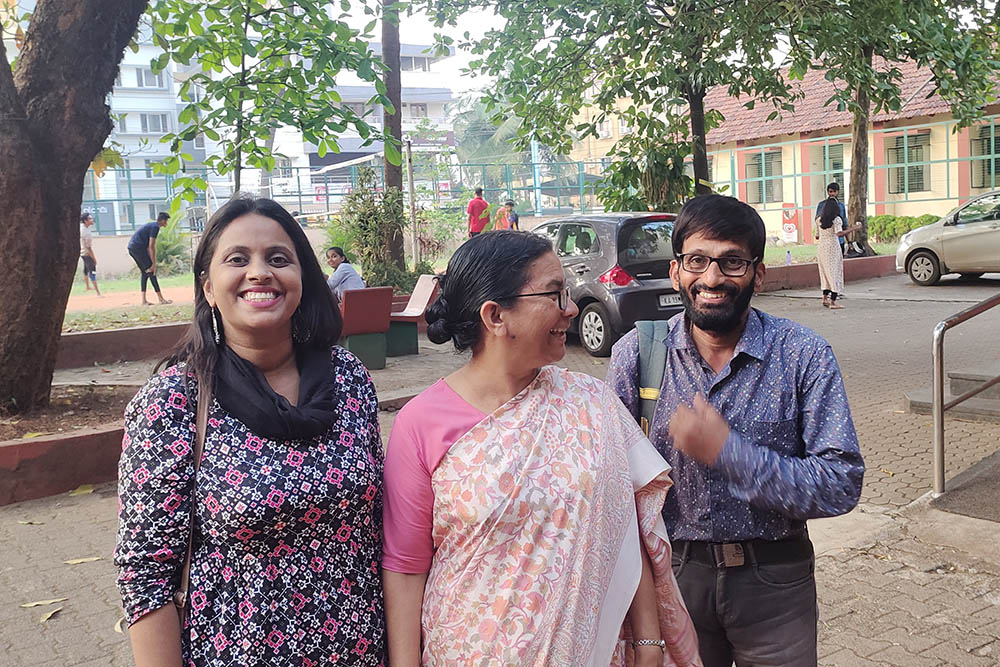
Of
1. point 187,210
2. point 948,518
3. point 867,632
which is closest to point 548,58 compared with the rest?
point 948,518

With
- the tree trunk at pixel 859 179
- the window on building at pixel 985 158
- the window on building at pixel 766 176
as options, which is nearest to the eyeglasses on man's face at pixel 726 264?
the tree trunk at pixel 859 179

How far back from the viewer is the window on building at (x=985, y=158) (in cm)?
2486

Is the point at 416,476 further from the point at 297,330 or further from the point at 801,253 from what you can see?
the point at 801,253

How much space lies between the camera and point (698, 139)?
15.6m

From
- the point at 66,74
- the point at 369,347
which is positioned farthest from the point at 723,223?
the point at 369,347

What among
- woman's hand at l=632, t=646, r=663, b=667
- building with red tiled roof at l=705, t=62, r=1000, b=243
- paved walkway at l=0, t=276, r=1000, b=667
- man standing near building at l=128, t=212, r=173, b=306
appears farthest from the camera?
building with red tiled roof at l=705, t=62, r=1000, b=243

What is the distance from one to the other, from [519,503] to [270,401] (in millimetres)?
549

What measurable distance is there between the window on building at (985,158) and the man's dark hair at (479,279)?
26.0 m

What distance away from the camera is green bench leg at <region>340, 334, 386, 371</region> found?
10.7 metres

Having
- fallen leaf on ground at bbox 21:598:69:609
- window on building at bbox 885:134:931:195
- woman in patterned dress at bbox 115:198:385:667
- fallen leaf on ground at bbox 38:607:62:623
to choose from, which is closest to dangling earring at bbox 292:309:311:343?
woman in patterned dress at bbox 115:198:385:667

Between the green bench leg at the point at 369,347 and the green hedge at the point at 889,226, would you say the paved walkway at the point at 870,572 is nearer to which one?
the green bench leg at the point at 369,347

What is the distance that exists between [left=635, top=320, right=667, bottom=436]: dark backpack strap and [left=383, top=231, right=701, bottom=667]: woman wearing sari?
0.29 metres

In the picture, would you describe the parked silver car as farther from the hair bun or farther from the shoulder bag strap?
the shoulder bag strap

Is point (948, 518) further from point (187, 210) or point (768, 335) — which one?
point (187, 210)
